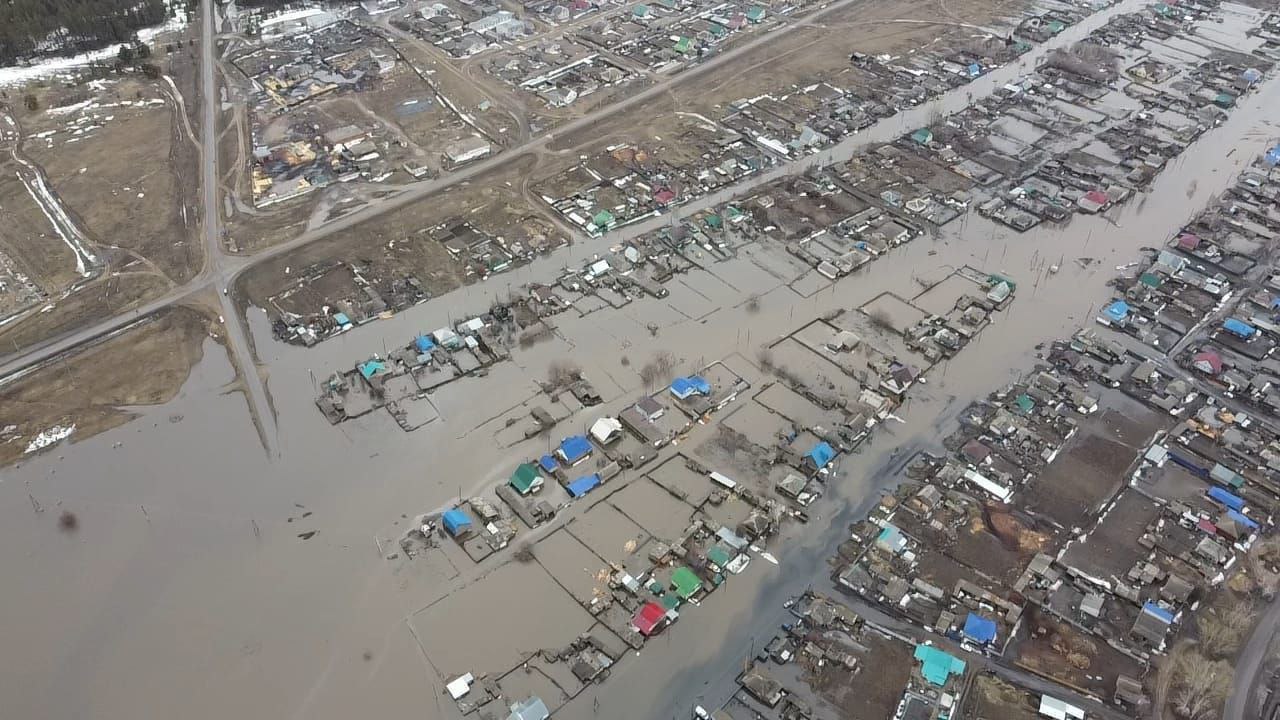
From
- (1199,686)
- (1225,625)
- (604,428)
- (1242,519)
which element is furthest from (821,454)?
(1242,519)

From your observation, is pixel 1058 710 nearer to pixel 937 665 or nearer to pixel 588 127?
pixel 937 665

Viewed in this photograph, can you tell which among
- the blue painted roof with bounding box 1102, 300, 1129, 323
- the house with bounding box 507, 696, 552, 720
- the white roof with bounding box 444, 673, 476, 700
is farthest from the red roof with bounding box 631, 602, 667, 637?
the blue painted roof with bounding box 1102, 300, 1129, 323

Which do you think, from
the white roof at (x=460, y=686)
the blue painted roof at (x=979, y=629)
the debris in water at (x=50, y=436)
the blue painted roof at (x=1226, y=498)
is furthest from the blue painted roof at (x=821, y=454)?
the debris in water at (x=50, y=436)

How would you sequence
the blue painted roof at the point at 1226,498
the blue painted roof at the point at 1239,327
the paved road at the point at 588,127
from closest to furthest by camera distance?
the blue painted roof at the point at 1226,498 < the blue painted roof at the point at 1239,327 < the paved road at the point at 588,127

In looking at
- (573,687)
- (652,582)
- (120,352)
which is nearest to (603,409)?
(652,582)

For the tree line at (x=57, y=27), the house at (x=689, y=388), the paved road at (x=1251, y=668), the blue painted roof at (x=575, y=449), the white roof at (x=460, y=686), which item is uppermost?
the tree line at (x=57, y=27)

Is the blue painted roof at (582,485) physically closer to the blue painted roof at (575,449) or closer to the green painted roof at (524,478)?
the blue painted roof at (575,449)

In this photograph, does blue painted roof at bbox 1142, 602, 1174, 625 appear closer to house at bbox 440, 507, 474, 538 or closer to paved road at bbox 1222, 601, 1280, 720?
paved road at bbox 1222, 601, 1280, 720
